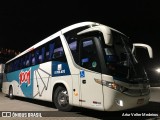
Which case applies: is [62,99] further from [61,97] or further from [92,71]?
[92,71]

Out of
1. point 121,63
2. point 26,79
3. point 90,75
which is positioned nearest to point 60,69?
point 90,75

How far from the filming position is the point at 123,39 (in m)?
7.76

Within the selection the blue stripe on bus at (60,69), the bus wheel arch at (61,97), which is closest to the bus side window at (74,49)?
the blue stripe on bus at (60,69)

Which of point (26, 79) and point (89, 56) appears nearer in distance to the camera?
point (89, 56)

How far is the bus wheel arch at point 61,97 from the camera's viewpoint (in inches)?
318

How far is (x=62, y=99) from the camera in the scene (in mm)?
8234

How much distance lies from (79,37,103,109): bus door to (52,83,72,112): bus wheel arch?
1.10 meters

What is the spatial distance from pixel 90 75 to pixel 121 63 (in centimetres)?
100

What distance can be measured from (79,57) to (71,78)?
0.81 meters

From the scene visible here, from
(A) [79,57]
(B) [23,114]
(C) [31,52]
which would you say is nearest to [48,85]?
(B) [23,114]

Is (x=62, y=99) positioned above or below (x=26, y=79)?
below

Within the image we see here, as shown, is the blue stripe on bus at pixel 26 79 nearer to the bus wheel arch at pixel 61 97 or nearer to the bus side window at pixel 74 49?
the bus wheel arch at pixel 61 97

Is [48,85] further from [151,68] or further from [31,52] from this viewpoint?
[151,68]

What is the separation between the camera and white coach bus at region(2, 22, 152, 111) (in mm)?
6280
